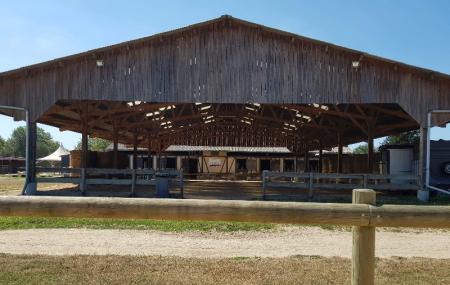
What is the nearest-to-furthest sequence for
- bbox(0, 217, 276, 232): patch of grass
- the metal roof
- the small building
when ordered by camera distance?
bbox(0, 217, 276, 232): patch of grass < the metal roof < the small building

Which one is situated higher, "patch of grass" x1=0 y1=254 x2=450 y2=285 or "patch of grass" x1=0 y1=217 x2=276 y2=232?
"patch of grass" x1=0 y1=254 x2=450 y2=285

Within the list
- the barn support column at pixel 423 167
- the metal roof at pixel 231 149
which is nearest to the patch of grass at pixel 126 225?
the barn support column at pixel 423 167

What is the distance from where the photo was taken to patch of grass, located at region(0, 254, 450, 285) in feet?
18.5

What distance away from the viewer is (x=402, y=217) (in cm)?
371

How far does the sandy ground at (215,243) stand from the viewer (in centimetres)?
778

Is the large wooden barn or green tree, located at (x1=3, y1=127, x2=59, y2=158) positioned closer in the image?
the large wooden barn

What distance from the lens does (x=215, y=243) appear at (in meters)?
8.84

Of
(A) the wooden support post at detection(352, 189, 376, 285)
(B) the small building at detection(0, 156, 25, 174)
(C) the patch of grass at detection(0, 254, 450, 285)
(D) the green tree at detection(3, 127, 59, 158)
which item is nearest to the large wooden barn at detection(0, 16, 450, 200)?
(C) the patch of grass at detection(0, 254, 450, 285)

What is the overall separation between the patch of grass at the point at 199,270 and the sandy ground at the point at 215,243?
0.71 meters

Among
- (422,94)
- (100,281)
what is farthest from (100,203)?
(422,94)

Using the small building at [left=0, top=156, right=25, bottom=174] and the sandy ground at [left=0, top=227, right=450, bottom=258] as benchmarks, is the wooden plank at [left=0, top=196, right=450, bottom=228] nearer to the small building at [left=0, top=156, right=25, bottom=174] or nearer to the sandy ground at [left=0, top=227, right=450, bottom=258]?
the sandy ground at [left=0, top=227, right=450, bottom=258]

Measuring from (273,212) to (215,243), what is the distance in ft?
17.4

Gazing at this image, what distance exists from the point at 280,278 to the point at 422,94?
44.7 ft

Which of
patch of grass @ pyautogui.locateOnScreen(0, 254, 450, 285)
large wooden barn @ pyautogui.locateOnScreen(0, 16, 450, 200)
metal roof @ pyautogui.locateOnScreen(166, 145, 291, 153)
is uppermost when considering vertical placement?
large wooden barn @ pyautogui.locateOnScreen(0, 16, 450, 200)
